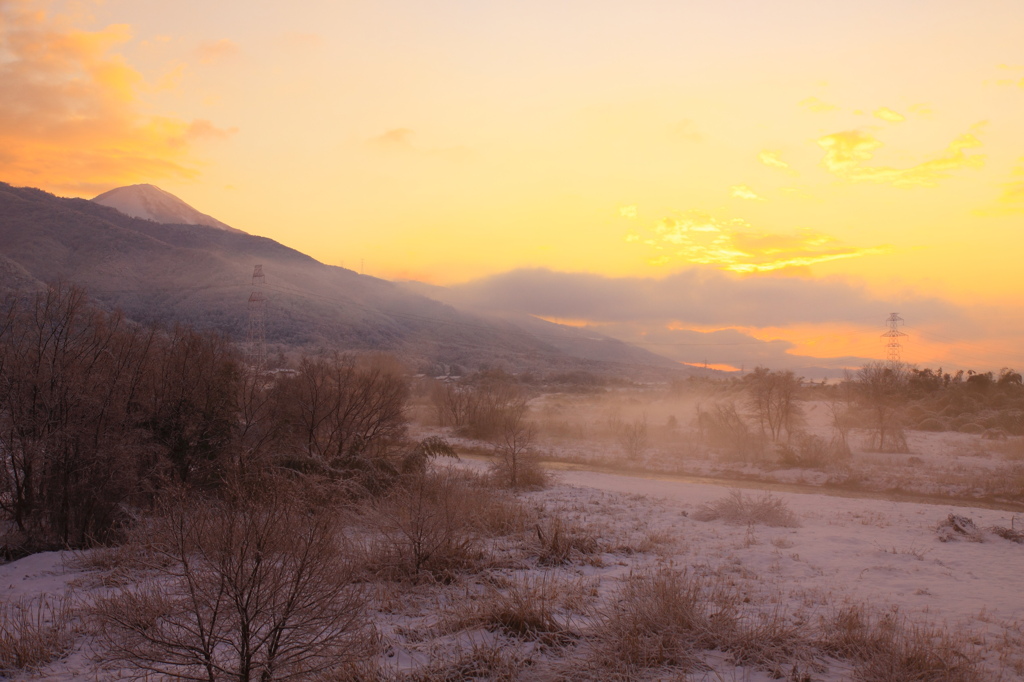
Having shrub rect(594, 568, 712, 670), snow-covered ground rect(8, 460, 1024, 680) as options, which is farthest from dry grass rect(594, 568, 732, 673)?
snow-covered ground rect(8, 460, 1024, 680)

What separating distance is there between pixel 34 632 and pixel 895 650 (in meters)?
9.16

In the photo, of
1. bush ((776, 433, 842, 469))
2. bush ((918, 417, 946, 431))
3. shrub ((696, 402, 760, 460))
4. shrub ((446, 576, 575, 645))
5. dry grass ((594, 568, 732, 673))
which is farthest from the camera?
bush ((918, 417, 946, 431))

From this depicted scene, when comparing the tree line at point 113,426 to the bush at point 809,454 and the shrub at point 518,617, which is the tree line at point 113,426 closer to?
the shrub at point 518,617

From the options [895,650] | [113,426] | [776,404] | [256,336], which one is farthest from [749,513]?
[256,336]

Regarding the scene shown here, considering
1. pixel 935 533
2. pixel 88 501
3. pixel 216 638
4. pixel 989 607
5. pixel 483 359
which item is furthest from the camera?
pixel 483 359

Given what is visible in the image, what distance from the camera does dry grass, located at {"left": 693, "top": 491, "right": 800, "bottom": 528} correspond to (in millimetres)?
13492

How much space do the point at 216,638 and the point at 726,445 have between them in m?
28.5

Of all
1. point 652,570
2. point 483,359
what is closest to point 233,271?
point 483,359

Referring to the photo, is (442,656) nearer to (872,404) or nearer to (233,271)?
(872,404)

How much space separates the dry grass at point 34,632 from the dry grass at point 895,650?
8225 mm

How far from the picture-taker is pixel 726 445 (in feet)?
96.9

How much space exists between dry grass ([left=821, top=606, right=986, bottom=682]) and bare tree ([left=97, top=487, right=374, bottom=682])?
509 centimetres

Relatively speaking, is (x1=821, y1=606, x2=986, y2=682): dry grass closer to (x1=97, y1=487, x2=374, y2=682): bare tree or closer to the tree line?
(x1=97, y1=487, x2=374, y2=682): bare tree

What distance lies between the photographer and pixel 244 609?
174 inches
